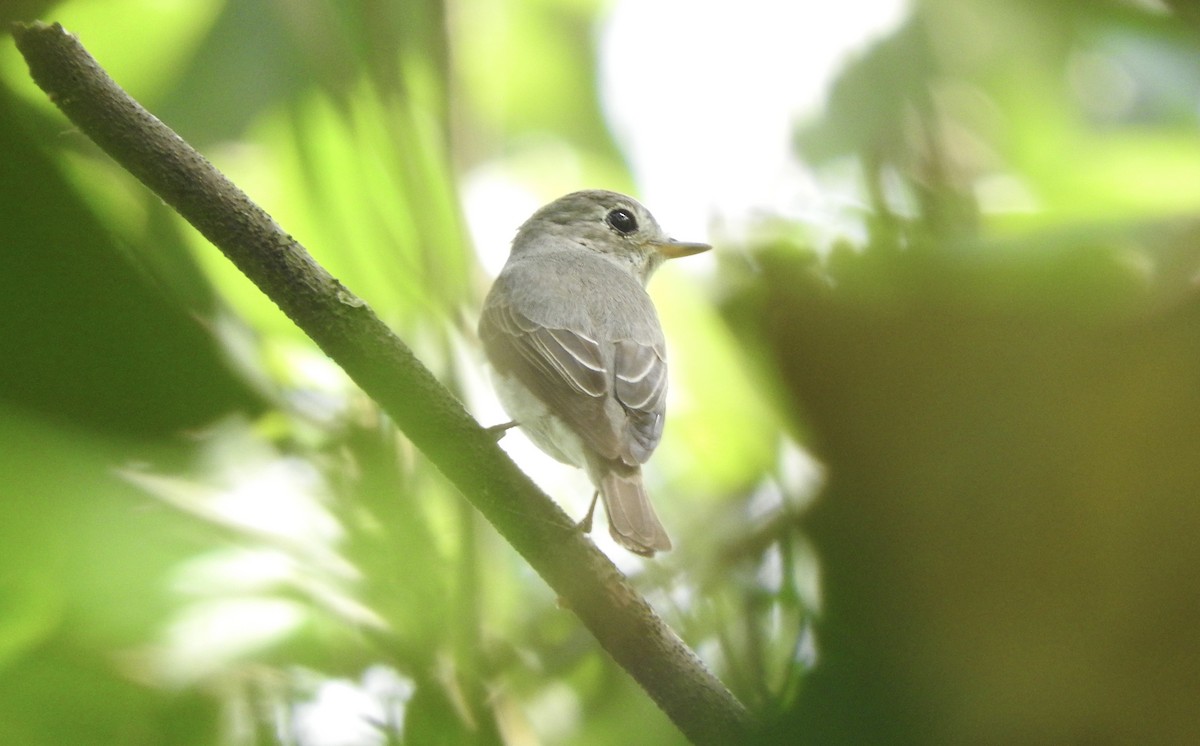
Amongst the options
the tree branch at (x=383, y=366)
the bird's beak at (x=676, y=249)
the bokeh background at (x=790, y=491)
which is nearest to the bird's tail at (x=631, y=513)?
the tree branch at (x=383, y=366)

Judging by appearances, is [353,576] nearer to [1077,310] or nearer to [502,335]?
[1077,310]

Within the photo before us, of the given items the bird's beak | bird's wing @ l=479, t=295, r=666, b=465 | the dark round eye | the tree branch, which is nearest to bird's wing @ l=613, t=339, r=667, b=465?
bird's wing @ l=479, t=295, r=666, b=465

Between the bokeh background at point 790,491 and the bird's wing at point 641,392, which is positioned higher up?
the bird's wing at point 641,392

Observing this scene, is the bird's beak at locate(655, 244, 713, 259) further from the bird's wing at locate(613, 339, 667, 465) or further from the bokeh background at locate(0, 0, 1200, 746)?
the bokeh background at locate(0, 0, 1200, 746)

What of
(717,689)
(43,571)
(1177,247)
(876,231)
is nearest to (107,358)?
(43,571)

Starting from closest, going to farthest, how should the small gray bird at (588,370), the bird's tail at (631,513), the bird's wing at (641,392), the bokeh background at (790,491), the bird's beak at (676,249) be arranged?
1. the bokeh background at (790,491)
2. the bird's tail at (631,513)
3. the small gray bird at (588,370)
4. the bird's wing at (641,392)
5. the bird's beak at (676,249)

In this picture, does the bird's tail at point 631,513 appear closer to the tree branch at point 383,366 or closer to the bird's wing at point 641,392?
the bird's wing at point 641,392
